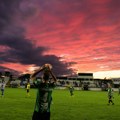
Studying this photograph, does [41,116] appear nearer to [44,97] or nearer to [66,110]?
[44,97]

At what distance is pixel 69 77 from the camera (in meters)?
182

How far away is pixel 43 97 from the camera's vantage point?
991 cm

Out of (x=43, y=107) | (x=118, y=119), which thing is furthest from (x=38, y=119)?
(x=118, y=119)

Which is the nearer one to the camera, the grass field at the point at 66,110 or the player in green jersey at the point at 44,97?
the player in green jersey at the point at 44,97

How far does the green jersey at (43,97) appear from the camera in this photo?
976 cm

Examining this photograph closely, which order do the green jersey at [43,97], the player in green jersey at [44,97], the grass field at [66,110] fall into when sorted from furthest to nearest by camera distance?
the grass field at [66,110] → the green jersey at [43,97] → the player in green jersey at [44,97]

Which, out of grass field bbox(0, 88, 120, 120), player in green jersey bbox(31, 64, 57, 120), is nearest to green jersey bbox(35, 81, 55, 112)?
player in green jersey bbox(31, 64, 57, 120)

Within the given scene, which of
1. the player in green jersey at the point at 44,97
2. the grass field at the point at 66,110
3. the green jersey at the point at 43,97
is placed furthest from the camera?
the grass field at the point at 66,110

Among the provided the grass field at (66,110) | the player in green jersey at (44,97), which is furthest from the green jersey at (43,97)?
the grass field at (66,110)

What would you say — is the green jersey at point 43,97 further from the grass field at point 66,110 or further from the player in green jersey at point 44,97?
the grass field at point 66,110

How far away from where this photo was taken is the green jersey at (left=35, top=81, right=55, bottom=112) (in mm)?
9758

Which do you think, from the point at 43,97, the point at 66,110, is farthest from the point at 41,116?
the point at 66,110

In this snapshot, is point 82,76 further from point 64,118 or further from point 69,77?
point 64,118

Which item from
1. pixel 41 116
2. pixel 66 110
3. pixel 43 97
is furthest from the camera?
pixel 66 110
